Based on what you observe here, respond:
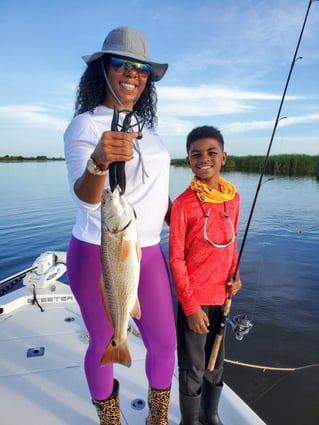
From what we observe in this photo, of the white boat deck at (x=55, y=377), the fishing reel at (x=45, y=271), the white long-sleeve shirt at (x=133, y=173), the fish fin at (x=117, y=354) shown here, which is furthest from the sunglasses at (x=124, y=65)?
the fishing reel at (x=45, y=271)

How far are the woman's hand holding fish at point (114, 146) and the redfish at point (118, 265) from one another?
0.50 ft

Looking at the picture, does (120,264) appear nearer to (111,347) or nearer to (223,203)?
(111,347)

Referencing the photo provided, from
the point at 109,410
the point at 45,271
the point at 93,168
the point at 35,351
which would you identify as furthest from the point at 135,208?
the point at 45,271

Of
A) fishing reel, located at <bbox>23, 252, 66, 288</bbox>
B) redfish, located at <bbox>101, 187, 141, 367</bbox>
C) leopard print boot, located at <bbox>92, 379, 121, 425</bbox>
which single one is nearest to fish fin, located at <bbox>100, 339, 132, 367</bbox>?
redfish, located at <bbox>101, 187, 141, 367</bbox>

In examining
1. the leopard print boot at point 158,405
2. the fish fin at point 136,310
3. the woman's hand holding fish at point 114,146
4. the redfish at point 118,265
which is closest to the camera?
the woman's hand holding fish at point 114,146

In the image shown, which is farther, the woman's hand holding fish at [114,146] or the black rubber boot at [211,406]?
the black rubber boot at [211,406]

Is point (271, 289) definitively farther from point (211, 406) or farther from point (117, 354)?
point (117, 354)

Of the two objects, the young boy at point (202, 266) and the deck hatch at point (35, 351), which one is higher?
the young boy at point (202, 266)

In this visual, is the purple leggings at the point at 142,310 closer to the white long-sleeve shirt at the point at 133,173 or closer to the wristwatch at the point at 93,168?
the white long-sleeve shirt at the point at 133,173

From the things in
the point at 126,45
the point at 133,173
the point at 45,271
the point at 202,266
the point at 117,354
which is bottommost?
the point at 45,271

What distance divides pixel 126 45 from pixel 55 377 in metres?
2.91

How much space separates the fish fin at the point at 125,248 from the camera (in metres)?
1.48

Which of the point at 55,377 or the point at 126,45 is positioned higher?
the point at 126,45

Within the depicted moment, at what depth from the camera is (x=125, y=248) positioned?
1.50 m
